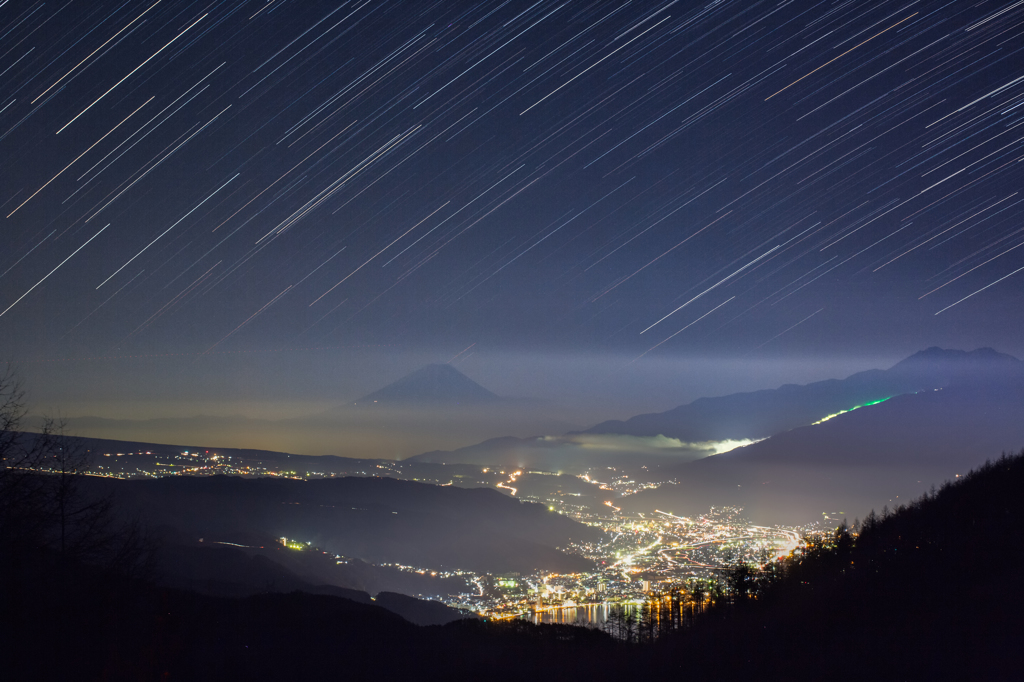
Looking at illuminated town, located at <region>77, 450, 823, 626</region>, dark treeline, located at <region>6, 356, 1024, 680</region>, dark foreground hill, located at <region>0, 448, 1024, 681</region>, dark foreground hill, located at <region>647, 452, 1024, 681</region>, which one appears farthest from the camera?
illuminated town, located at <region>77, 450, 823, 626</region>

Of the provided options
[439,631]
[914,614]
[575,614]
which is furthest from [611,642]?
[575,614]

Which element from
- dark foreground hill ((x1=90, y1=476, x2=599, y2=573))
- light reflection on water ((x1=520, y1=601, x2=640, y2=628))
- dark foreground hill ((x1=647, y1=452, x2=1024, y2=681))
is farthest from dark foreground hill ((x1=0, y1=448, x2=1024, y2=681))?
dark foreground hill ((x1=90, y1=476, x2=599, y2=573))

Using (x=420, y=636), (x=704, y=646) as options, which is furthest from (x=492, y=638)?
(x=704, y=646)

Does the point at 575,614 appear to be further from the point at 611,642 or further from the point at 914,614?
the point at 914,614

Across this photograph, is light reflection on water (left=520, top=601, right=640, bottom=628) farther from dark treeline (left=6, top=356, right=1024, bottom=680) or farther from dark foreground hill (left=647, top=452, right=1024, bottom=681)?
dark foreground hill (left=647, top=452, right=1024, bottom=681)

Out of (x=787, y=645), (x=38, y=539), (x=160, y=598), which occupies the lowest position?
(x=160, y=598)

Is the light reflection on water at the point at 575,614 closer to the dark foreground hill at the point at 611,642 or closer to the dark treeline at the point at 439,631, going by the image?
the dark foreground hill at the point at 611,642

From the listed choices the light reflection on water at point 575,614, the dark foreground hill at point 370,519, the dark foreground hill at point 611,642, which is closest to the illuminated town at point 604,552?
the light reflection on water at point 575,614

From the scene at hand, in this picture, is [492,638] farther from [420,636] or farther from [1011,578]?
[1011,578]
